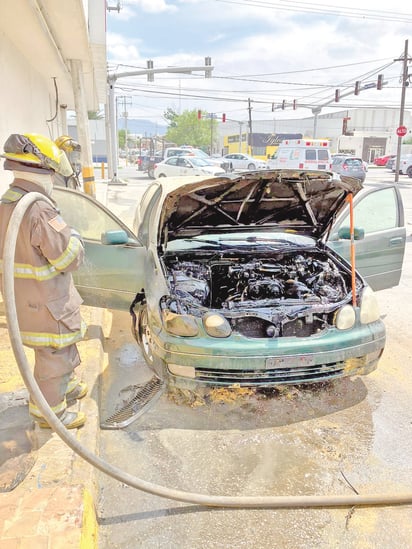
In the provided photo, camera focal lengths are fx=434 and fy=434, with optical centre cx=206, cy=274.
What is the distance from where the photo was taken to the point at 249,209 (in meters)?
4.34

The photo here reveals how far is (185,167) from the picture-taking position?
838 inches

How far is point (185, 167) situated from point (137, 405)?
62.5 feet

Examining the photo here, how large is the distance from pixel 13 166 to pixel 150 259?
5.40ft

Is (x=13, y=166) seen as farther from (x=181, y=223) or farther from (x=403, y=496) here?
(x=403, y=496)

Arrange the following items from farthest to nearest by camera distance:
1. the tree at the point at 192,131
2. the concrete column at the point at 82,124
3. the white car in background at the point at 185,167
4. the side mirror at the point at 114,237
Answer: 1. the tree at the point at 192,131
2. the white car in background at the point at 185,167
3. the concrete column at the point at 82,124
4. the side mirror at the point at 114,237

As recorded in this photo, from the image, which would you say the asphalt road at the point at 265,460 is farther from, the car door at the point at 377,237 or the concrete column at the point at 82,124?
the concrete column at the point at 82,124

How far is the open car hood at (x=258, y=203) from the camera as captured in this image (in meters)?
3.54

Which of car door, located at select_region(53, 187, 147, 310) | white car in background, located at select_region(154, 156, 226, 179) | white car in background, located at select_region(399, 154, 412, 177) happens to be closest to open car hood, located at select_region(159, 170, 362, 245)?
car door, located at select_region(53, 187, 147, 310)

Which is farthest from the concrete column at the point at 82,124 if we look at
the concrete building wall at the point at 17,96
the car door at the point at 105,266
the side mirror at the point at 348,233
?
the side mirror at the point at 348,233

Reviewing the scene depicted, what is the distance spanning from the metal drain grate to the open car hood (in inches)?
50.2

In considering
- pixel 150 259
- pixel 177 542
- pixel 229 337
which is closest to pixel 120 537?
pixel 177 542

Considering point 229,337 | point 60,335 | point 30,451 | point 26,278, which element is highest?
point 26,278

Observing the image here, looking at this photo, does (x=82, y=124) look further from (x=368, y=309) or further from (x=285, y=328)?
(x=368, y=309)

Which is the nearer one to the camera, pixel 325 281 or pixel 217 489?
pixel 217 489
